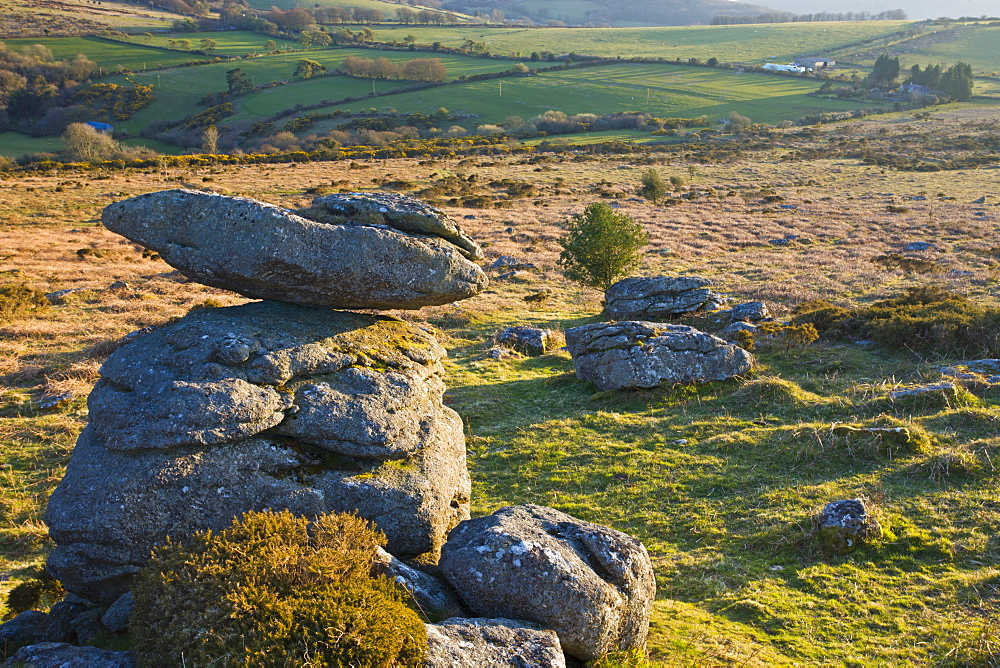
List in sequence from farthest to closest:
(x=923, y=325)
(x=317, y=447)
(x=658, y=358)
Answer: (x=923, y=325)
(x=658, y=358)
(x=317, y=447)

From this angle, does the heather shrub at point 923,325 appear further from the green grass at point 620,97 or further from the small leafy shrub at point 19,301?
the green grass at point 620,97

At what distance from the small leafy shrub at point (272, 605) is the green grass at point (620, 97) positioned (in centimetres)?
13287

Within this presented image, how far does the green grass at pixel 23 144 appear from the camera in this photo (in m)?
95.7

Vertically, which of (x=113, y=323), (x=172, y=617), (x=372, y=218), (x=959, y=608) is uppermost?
(x=372, y=218)

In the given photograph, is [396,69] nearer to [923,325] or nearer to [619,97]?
[619,97]

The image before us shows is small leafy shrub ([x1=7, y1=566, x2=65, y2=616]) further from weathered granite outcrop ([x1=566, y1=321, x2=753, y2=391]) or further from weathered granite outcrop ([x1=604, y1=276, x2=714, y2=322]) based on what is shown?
weathered granite outcrop ([x1=604, y1=276, x2=714, y2=322])

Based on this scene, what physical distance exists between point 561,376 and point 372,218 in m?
9.80

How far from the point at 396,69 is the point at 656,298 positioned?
15788 centimetres

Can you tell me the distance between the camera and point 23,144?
Answer: 10375 centimetres

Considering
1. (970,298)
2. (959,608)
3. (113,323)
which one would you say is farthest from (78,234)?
(970,298)

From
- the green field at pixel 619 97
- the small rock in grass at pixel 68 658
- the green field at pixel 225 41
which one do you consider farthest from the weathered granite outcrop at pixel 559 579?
the green field at pixel 225 41

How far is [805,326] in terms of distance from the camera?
22.4m

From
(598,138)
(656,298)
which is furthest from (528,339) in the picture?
(598,138)

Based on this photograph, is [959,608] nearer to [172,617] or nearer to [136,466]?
[172,617]
